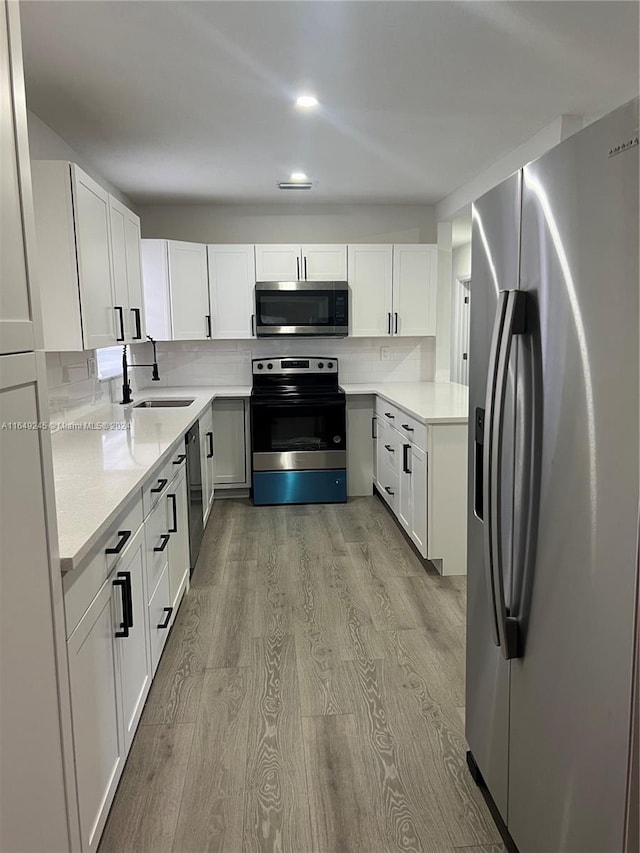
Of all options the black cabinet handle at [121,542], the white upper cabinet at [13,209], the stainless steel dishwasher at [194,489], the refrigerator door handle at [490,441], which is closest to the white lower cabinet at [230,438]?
the stainless steel dishwasher at [194,489]

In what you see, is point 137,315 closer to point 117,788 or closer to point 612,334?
point 117,788

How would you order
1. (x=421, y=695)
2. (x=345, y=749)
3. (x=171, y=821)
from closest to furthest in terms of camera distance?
(x=171, y=821)
(x=345, y=749)
(x=421, y=695)

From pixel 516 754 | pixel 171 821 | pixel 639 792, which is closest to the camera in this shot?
pixel 639 792

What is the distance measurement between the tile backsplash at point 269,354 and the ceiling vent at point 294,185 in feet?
4.21

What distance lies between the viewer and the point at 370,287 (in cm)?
499

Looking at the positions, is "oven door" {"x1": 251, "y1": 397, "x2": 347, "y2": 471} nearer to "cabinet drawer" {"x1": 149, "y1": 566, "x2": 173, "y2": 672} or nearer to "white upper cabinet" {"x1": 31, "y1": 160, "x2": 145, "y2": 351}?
"white upper cabinet" {"x1": 31, "y1": 160, "x2": 145, "y2": 351}

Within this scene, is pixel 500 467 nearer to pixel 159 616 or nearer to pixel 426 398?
pixel 159 616

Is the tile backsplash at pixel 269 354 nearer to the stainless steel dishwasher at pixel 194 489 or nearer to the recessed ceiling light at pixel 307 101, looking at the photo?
the stainless steel dishwasher at pixel 194 489

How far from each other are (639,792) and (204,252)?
4.57 m

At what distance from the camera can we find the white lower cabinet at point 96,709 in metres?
1.39

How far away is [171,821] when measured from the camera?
1727mm

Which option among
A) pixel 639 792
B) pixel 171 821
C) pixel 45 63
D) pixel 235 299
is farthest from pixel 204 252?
pixel 639 792

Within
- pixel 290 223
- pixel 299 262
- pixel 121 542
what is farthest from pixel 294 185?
pixel 121 542

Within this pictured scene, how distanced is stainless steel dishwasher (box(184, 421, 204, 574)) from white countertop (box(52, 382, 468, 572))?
125mm
